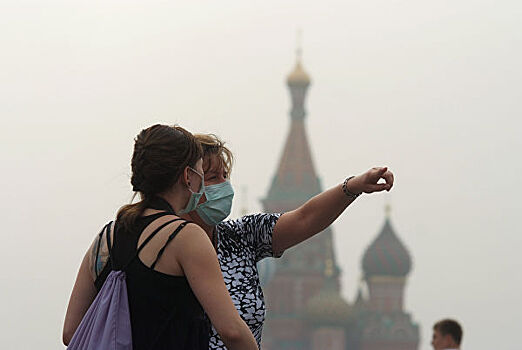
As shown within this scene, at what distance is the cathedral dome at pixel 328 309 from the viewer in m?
74.8

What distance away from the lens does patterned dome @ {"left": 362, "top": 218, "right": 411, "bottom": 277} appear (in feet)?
244

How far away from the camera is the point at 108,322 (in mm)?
2359

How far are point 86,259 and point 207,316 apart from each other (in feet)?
0.74

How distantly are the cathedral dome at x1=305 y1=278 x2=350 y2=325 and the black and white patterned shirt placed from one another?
7191 centimetres

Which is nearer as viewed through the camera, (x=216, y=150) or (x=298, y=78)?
(x=216, y=150)

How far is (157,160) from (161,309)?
0.80 feet

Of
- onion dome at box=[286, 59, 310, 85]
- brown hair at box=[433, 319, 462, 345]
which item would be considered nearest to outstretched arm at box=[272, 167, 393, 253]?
brown hair at box=[433, 319, 462, 345]

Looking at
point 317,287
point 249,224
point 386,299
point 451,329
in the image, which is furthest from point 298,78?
point 249,224

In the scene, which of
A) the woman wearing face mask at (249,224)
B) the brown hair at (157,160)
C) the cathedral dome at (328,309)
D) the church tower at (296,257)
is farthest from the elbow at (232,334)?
the church tower at (296,257)

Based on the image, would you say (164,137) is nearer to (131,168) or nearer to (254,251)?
(131,168)

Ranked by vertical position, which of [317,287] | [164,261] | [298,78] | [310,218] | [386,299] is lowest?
[164,261]

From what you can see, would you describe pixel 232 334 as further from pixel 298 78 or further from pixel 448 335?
pixel 298 78

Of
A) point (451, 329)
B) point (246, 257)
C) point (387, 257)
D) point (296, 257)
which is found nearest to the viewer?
point (246, 257)

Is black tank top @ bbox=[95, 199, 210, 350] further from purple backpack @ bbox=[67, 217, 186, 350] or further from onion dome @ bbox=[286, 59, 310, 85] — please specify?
onion dome @ bbox=[286, 59, 310, 85]
